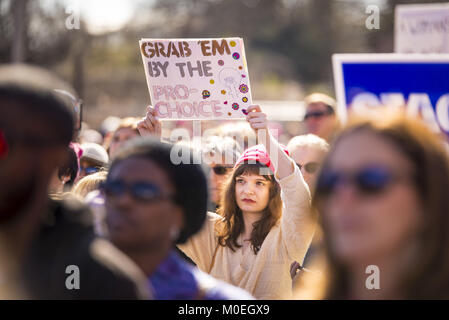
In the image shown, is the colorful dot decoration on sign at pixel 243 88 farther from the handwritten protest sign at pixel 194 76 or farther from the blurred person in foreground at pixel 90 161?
the blurred person in foreground at pixel 90 161

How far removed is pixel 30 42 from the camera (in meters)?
22.2

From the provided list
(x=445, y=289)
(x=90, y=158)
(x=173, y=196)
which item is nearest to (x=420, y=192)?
(x=445, y=289)

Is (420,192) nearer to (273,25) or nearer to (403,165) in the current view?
(403,165)

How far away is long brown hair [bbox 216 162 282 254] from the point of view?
3.72m

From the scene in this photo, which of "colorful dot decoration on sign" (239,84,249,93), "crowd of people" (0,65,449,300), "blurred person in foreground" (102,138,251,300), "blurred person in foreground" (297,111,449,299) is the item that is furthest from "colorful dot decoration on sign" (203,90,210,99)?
"blurred person in foreground" (297,111,449,299)

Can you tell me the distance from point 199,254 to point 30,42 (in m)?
19.8

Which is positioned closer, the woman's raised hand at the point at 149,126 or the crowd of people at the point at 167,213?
the crowd of people at the point at 167,213

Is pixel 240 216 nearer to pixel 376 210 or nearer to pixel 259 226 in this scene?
pixel 259 226

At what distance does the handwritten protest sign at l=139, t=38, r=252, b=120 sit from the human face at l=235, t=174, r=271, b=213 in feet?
1.31

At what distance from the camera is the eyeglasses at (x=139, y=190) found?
2.19 meters

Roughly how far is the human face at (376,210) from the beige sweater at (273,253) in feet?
4.40

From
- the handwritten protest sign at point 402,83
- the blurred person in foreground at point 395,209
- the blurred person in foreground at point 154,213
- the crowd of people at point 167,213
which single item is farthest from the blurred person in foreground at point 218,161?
the blurred person in foreground at point 395,209

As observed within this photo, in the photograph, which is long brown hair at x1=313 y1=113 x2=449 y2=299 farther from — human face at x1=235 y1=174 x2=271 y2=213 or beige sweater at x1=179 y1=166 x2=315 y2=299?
human face at x1=235 y1=174 x2=271 y2=213

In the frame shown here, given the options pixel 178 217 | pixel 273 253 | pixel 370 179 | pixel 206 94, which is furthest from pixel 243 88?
pixel 370 179
